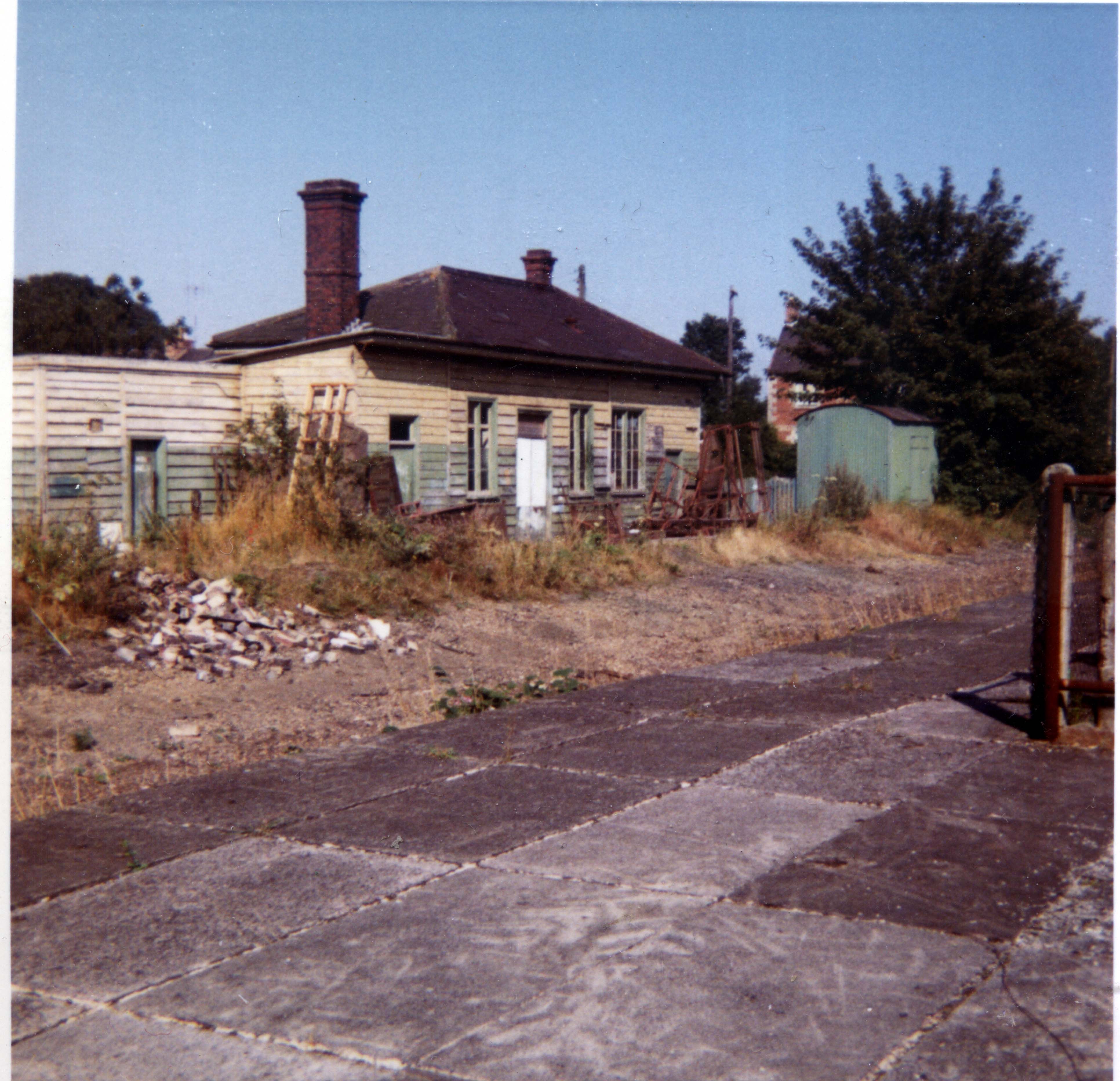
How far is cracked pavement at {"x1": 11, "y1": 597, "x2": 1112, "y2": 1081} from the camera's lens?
9.19ft

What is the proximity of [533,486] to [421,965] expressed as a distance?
17.4 m

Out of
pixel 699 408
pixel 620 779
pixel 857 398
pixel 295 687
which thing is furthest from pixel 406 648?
pixel 857 398

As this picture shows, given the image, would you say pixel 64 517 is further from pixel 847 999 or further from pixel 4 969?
pixel 847 999

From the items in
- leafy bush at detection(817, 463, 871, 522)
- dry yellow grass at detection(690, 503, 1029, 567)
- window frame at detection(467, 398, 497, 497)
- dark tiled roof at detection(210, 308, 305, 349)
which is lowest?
dry yellow grass at detection(690, 503, 1029, 567)

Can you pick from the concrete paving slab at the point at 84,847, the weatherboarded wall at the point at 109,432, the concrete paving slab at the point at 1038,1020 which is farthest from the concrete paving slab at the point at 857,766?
the weatherboarded wall at the point at 109,432

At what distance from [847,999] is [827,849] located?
47.4 inches

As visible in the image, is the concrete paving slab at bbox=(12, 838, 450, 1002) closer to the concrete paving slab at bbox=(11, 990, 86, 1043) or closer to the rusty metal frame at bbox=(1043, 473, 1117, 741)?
the concrete paving slab at bbox=(11, 990, 86, 1043)

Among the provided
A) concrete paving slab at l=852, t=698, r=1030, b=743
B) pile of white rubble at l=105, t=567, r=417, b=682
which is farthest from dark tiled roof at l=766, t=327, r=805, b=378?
concrete paving slab at l=852, t=698, r=1030, b=743

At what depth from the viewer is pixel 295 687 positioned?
945 cm

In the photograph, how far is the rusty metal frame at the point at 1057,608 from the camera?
5535 millimetres

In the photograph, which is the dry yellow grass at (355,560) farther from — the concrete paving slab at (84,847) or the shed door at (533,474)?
the concrete paving slab at (84,847)

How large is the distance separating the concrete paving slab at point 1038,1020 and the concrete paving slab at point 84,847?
2709mm

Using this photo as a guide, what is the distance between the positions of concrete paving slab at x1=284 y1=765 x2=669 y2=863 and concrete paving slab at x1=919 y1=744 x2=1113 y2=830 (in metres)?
1.25

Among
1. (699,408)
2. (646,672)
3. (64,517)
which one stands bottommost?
(646,672)
